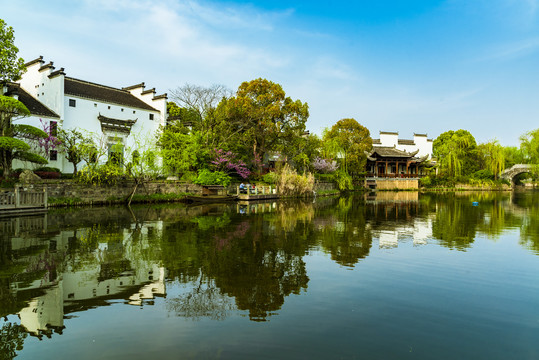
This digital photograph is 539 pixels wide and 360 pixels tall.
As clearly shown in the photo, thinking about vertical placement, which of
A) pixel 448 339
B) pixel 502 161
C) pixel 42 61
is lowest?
pixel 448 339

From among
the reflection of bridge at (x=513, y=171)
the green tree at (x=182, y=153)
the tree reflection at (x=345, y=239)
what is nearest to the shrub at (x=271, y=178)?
the green tree at (x=182, y=153)

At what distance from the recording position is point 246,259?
24.4 feet

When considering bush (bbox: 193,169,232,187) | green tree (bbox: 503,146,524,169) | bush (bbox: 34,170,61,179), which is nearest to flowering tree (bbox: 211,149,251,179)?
bush (bbox: 193,169,232,187)

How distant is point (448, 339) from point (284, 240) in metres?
6.10

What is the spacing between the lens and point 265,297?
5.26 m

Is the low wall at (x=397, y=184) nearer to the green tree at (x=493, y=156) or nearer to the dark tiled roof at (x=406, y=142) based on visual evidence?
the green tree at (x=493, y=156)

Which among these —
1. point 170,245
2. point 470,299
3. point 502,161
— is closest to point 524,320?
point 470,299

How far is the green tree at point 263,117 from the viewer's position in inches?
1204

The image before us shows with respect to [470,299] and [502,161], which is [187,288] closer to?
[470,299]

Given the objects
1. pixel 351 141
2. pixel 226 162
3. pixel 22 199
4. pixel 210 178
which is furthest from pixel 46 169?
pixel 351 141

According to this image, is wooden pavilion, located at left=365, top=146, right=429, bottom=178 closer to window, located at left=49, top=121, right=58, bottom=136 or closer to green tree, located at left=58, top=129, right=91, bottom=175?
green tree, located at left=58, top=129, right=91, bottom=175

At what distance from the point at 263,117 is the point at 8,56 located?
1843cm

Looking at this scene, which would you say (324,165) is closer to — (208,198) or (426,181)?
(208,198)

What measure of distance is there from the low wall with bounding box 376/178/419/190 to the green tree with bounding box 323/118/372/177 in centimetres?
511
